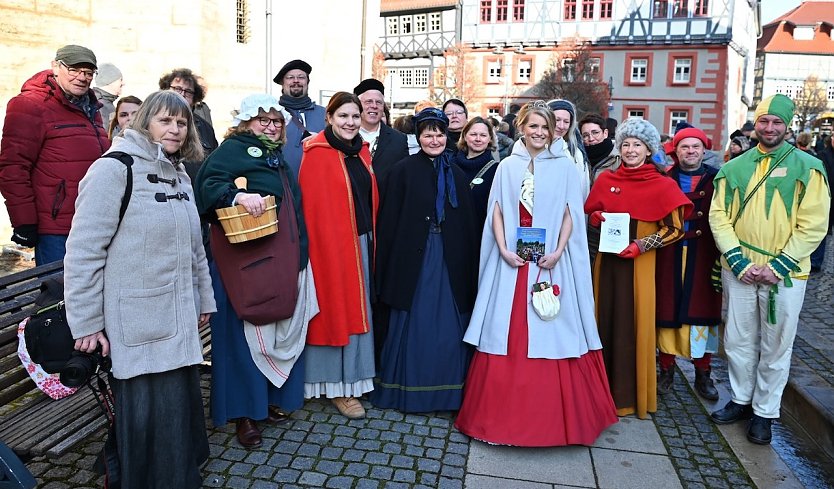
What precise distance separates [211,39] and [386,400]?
8.20 m

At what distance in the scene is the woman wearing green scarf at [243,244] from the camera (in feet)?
12.2

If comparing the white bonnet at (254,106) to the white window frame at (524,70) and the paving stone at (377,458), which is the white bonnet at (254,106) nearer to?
the paving stone at (377,458)

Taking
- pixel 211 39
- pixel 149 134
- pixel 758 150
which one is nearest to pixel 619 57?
pixel 211 39

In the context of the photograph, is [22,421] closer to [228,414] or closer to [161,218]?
[228,414]

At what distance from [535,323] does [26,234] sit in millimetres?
3410

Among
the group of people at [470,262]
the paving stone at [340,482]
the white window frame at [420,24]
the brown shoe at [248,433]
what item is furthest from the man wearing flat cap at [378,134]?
the white window frame at [420,24]

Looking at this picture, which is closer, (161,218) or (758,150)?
(161,218)

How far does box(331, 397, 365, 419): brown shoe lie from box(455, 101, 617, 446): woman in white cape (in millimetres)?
690

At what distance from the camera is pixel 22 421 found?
366 cm

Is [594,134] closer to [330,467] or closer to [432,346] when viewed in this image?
[432,346]

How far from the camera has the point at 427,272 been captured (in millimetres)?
4488

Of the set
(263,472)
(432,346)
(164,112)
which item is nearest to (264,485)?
(263,472)

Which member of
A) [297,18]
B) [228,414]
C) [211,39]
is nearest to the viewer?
[228,414]

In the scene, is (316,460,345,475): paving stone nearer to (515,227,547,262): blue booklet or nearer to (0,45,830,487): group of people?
(0,45,830,487): group of people
